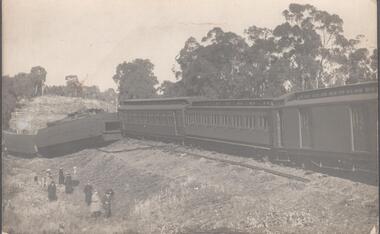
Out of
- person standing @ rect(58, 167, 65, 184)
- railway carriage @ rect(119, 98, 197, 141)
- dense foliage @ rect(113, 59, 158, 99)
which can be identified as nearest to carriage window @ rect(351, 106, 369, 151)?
dense foliage @ rect(113, 59, 158, 99)

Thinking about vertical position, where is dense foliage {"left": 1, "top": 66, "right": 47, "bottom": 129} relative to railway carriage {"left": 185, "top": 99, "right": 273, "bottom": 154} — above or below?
above

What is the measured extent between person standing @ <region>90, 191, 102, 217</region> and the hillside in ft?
8.18

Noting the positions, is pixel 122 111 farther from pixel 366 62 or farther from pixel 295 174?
pixel 366 62

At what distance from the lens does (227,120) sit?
15539 millimetres

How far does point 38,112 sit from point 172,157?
3936 mm

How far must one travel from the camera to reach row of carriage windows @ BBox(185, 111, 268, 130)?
1366cm

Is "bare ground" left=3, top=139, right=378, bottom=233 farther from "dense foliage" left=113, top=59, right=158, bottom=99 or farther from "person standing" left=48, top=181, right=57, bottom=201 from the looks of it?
"dense foliage" left=113, top=59, right=158, bottom=99

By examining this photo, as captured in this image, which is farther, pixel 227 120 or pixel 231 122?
pixel 227 120

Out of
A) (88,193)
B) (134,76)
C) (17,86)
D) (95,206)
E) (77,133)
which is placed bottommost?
(95,206)

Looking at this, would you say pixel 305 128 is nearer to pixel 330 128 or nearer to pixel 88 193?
pixel 330 128

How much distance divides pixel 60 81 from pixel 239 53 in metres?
7.05

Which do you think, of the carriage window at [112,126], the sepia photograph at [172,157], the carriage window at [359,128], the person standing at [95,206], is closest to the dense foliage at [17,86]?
the sepia photograph at [172,157]

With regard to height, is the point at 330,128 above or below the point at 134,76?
below

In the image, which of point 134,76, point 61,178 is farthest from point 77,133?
point 134,76
